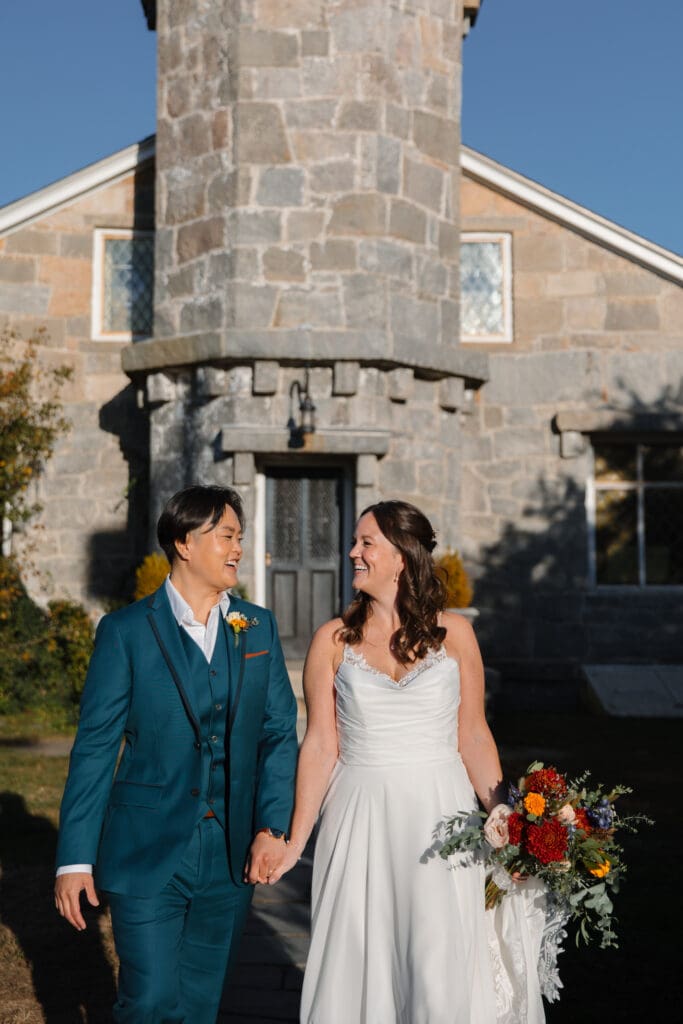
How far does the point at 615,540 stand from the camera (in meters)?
12.7

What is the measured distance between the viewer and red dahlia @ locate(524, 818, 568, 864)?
304 centimetres

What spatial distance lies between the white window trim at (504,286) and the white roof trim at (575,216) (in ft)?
1.56

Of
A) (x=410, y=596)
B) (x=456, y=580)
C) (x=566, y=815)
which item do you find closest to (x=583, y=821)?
(x=566, y=815)

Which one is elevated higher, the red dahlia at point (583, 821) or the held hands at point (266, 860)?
the red dahlia at point (583, 821)

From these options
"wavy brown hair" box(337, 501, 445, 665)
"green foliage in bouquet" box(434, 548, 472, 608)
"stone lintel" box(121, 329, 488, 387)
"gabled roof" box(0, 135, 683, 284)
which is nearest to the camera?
"wavy brown hair" box(337, 501, 445, 665)

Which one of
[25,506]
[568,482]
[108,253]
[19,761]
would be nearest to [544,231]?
[568,482]

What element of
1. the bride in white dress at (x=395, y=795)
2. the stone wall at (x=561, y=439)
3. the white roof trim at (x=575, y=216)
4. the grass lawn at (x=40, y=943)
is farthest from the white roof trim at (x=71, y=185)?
the bride in white dress at (x=395, y=795)

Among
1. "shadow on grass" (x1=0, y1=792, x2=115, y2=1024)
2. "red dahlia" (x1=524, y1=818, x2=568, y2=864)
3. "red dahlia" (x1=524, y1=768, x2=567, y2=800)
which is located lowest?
"shadow on grass" (x1=0, y1=792, x2=115, y2=1024)

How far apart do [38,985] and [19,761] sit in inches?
182

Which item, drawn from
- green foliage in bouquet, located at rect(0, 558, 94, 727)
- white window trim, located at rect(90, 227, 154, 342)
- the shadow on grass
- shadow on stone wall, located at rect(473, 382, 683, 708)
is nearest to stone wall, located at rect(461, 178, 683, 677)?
shadow on stone wall, located at rect(473, 382, 683, 708)

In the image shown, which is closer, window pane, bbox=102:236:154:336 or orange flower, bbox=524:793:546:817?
orange flower, bbox=524:793:546:817

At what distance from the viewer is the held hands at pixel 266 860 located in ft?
10.4

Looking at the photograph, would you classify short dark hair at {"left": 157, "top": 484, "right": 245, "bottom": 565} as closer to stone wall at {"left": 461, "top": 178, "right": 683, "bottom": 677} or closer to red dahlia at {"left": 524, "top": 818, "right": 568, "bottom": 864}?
red dahlia at {"left": 524, "top": 818, "right": 568, "bottom": 864}

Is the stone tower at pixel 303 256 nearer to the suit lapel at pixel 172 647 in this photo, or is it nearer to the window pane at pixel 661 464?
the window pane at pixel 661 464
